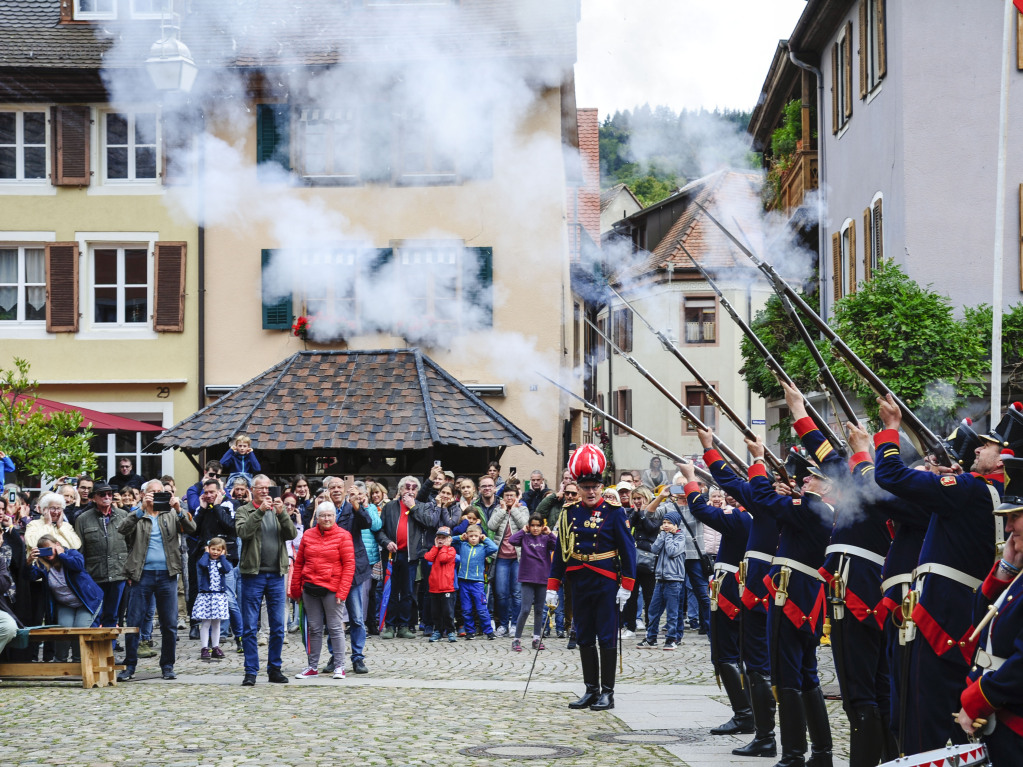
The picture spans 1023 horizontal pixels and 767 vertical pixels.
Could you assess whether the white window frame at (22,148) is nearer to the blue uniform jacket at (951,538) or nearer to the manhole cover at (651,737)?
the manhole cover at (651,737)

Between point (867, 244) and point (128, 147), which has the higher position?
point (128, 147)

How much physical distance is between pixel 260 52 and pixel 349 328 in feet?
16.6

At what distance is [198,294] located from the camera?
23.9m

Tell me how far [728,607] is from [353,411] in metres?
12.3

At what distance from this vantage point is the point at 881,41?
18.8m

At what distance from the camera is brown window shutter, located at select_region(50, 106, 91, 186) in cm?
2347

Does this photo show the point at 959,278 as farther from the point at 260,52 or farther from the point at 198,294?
the point at 198,294

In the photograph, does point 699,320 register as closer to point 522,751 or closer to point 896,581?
point 522,751

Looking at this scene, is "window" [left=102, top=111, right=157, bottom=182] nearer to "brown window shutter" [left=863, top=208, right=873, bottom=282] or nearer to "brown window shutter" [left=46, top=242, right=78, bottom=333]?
"brown window shutter" [left=46, top=242, right=78, bottom=333]

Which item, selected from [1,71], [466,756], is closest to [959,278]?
[466,756]

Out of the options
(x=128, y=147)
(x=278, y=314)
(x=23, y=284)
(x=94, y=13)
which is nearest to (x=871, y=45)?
(x=278, y=314)

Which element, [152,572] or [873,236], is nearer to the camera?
[152,572]

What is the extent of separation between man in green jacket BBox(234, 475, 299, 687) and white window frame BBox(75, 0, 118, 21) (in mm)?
11502

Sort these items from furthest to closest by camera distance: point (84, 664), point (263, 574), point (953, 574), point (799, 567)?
point (263, 574) → point (84, 664) → point (799, 567) → point (953, 574)
